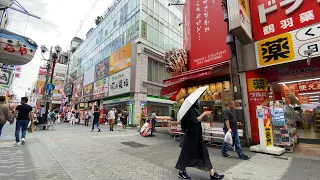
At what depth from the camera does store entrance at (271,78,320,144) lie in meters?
9.07

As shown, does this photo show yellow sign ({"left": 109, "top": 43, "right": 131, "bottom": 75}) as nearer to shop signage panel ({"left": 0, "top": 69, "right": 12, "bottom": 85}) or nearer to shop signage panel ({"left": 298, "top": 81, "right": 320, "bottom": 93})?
shop signage panel ({"left": 0, "top": 69, "right": 12, "bottom": 85})

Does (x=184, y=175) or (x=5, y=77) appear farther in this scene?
(x=5, y=77)

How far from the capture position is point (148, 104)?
66.0ft

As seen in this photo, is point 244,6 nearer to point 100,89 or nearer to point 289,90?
point 289,90

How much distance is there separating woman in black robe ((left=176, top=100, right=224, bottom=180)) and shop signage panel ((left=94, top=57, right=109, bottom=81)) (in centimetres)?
2139

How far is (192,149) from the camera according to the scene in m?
3.48

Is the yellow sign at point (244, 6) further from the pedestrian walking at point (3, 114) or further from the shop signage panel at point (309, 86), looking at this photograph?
the pedestrian walking at point (3, 114)

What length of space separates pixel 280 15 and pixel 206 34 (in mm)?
3505

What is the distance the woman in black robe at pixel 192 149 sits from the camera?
337cm

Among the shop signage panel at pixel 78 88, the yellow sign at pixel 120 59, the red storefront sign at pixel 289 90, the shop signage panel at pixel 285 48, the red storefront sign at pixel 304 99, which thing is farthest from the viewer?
the shop signage panel at pixel 78 88

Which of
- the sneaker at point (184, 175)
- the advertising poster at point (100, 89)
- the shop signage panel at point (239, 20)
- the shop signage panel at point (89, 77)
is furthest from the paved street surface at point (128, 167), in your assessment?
the shop signage panel at point (89, 77)

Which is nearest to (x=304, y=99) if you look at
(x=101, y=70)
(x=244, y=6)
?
(x=244, y=6)

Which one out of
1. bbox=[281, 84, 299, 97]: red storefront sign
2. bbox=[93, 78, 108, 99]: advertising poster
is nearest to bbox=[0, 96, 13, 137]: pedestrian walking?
bbox=[281, 84, 299, 97]: red storefront sign

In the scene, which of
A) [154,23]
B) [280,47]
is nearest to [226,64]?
[280,47]
